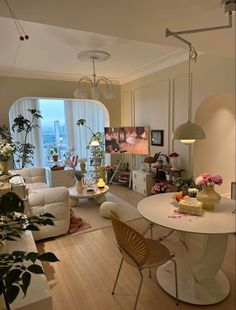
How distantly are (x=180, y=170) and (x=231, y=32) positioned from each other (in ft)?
8.40

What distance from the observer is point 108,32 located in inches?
77.8

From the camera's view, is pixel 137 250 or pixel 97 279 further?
pixel 97 279

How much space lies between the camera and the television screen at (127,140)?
5121 mm

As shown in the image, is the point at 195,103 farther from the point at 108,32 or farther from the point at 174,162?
the point at 108,32

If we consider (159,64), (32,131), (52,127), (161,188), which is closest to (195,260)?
(161,188)

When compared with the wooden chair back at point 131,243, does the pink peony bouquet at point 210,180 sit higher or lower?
higher

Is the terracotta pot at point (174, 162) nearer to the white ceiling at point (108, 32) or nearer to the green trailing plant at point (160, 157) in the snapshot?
the green trailing plant at point (160, 157)

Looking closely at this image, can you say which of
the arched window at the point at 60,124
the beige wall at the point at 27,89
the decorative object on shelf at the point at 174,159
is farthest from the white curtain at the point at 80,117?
the decorative object on shelf at the point at 174,159

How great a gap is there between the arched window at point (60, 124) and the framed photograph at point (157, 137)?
5.43ft

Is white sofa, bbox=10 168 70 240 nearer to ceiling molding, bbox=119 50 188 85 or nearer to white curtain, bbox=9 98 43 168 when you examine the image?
ceiling molding, bbox=119 50 188 85

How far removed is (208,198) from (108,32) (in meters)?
1.74

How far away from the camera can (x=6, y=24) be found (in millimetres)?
2686

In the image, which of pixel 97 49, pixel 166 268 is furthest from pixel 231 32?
pixel 166 268

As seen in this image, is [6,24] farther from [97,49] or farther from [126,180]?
[126,180]
